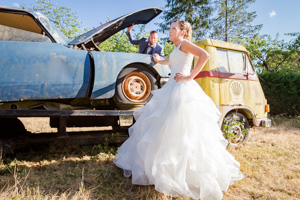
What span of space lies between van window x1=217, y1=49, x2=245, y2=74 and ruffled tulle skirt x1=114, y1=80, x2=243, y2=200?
2102mm

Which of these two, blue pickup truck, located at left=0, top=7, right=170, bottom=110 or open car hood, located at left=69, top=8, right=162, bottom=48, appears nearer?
blue pickup truck, located at left=0, top=7, right=170, bottom=110

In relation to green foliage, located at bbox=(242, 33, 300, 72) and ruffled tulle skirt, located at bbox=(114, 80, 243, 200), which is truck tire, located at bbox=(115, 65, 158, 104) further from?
green foliage, located at bbox=(242, 33, 300, 72)

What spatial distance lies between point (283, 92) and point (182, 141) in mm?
9580

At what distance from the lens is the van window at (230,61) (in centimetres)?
418

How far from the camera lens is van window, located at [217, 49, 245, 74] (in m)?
4.18

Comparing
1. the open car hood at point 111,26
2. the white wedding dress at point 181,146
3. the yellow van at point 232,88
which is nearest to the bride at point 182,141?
the white wedding dress at point 181,146

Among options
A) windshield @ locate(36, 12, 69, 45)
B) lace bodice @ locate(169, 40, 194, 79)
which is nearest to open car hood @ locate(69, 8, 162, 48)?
windshield @ locate(36, 12, 69, 45)

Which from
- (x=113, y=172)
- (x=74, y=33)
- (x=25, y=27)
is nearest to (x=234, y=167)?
(x=113, y=172)

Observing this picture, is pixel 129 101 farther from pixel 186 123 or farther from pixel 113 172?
pixel 186 123

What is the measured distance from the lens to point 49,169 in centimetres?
289

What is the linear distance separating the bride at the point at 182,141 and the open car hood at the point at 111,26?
138 centimetres

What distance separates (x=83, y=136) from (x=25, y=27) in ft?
6.11

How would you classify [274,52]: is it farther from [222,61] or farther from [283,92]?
[222,61]

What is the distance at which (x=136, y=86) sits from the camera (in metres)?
3.18
